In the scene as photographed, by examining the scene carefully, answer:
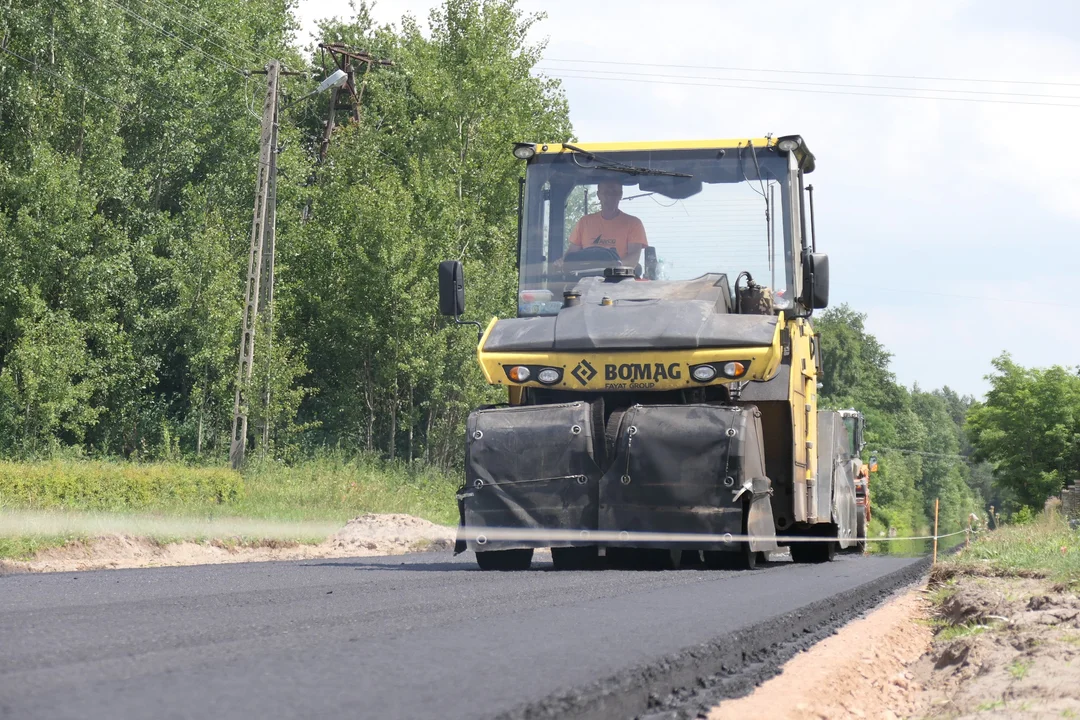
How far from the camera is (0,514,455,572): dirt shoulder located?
44.4 feet

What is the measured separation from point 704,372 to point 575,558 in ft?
6.84

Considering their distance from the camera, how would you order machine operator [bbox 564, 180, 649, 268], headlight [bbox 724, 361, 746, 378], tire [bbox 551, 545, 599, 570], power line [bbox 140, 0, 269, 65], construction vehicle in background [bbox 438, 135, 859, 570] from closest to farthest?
construction vehicle in background [bbox 438, 135, 859, 570] < headlight [bbox 724, 361, 746, 378] < tire [bbox 551, 545, 599, 570] < machine operator [bbox 564, 180, 649, 268] < power line [bbox 140, 0, 269, 65]

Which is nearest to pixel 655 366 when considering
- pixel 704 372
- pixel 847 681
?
pixel 704 372

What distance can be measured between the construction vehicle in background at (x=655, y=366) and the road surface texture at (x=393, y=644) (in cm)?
93

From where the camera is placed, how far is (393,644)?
5000 millimetres

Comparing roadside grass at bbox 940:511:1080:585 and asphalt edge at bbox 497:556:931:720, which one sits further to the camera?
roadside grass at bbox 940:511:1080:585

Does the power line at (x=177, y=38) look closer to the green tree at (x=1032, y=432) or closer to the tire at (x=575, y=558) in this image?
the tire at (x=575, y=558)

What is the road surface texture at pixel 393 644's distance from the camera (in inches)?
148

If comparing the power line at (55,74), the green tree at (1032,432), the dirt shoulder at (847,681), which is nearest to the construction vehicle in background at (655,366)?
the dirt shoulder at (847,681)

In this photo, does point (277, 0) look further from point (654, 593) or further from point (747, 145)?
point (654, 593)

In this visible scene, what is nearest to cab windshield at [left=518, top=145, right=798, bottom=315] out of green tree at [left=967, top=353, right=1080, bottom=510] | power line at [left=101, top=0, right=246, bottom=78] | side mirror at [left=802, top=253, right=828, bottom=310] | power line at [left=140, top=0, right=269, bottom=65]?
side mirror at [left=802, top=253, right=828, bottom=310]

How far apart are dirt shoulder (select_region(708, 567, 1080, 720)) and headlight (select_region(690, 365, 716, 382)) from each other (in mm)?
2311

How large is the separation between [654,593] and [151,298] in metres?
30.6

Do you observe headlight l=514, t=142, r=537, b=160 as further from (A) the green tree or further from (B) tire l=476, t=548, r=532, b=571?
(A) the green tree
